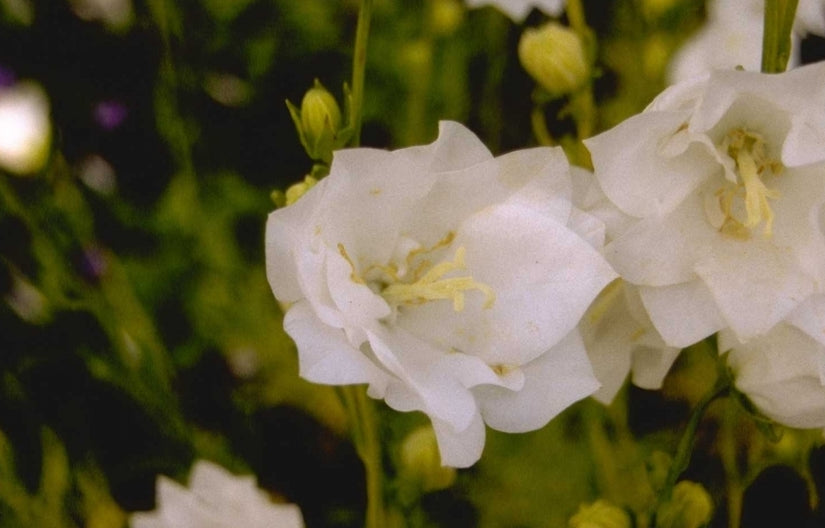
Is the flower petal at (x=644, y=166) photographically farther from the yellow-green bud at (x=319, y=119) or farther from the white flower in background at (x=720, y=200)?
Result: the yellow-green bud at (x=319, y=119)

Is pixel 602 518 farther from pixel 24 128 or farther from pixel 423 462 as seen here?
pixel 24 128

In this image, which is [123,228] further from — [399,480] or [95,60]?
[399,480]

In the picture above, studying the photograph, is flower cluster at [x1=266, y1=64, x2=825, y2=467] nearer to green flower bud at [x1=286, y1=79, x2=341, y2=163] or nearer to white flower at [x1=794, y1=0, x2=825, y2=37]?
green flower bud at [x1=286, y1=79, x2=341, y2=163]

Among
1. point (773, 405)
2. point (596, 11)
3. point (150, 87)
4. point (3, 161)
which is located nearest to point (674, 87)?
point (773, 405)

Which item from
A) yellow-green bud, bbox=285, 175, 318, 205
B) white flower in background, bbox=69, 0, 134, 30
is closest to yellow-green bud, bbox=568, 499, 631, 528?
yellow-green bud, bbox=285, 175, 318, 205

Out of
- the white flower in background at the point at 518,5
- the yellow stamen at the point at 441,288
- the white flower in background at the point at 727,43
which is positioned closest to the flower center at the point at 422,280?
the yellow stamen at the point at 441,288
